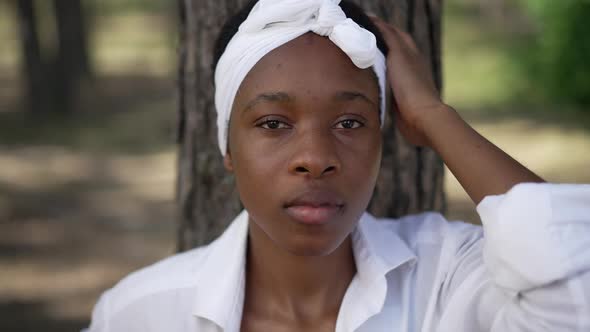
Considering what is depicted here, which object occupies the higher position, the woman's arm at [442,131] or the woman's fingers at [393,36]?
the woman's fingers at [393,36]

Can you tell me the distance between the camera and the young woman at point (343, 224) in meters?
2.06

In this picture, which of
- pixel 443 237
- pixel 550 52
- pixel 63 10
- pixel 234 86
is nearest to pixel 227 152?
pixel 234 86

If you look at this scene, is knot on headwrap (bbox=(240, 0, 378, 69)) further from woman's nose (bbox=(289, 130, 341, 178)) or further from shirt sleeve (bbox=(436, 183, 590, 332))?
shirt sleeve (bbox=(436, 183, 590, 332))

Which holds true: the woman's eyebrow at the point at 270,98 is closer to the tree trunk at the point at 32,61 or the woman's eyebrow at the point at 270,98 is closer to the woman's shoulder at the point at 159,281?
the woman's shoulder at the point at 159,281

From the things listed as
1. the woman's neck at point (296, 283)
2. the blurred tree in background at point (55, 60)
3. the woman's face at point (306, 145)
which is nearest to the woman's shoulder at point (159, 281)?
the woman's neck at point (296, 283)

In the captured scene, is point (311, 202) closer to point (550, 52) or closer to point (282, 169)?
point (282, 169)

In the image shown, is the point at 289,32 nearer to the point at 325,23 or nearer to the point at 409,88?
the point at 325,23

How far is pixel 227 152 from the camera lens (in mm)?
2672

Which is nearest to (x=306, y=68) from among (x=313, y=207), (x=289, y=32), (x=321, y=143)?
(x=289, y=32)

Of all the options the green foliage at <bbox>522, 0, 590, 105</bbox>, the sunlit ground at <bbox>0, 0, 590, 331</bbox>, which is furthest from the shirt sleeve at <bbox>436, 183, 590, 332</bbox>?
the green foliage at <bbox>522, 0, 590, 105</bbox>

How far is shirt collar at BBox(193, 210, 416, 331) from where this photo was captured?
2.51m

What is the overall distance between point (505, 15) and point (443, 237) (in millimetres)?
14057

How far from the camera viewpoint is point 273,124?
2385mm

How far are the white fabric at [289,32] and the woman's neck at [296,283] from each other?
563mm
